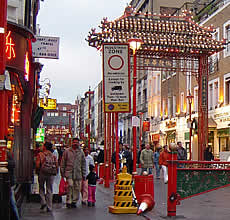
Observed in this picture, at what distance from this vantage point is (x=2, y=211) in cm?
778

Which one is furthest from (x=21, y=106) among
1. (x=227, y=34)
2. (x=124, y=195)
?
(x=227, y=34)

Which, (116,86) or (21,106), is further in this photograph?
(116,86)

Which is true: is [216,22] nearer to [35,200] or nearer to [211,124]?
[211,124]

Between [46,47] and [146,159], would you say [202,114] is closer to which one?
[146,159]

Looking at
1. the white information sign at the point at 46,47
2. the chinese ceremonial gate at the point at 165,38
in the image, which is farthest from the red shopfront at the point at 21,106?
the chinese ceremonial gate at the point at 165,38

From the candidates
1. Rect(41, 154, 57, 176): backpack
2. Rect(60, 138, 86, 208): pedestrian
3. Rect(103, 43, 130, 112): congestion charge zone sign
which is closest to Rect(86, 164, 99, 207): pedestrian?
Rect(60, 138, 86, 208): pedestrian

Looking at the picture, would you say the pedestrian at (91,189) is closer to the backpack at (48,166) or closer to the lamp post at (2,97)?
the backpack at (48,166)

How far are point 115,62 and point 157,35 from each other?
9916 millimetres

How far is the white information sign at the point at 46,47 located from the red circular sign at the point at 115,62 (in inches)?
69.3

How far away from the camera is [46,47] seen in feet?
50.1

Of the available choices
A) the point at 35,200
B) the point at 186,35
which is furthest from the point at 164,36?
the point at 35,200

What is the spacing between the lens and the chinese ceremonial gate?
24359 mm

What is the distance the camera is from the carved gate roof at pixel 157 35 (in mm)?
24219

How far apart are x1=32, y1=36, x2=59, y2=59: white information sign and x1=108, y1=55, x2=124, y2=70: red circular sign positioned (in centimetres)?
176
